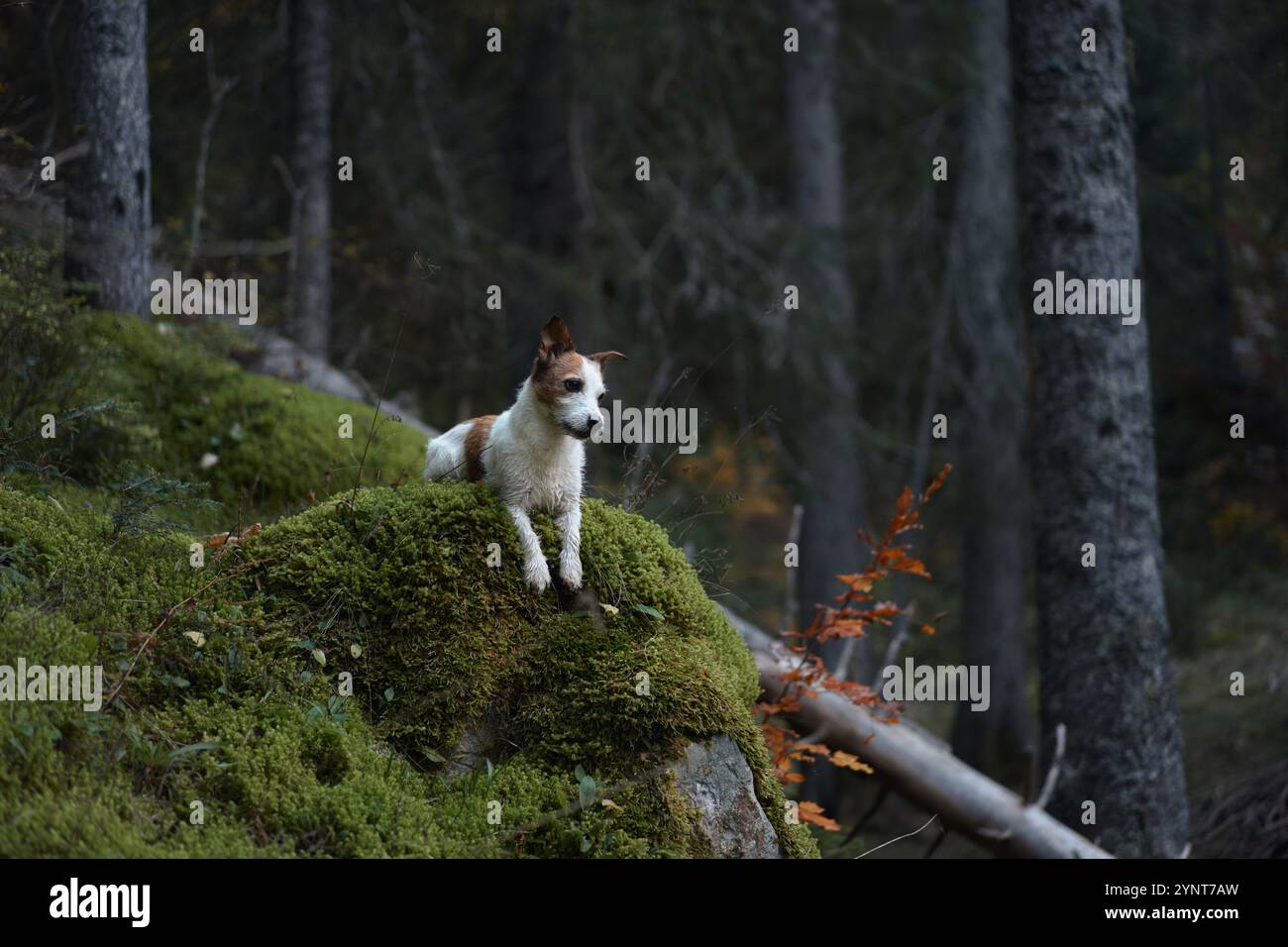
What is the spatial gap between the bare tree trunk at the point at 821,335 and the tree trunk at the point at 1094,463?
6.85m

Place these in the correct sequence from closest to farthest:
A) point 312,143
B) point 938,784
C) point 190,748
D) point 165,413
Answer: point 190,748, point 165,413, point 938,784, point 312,143

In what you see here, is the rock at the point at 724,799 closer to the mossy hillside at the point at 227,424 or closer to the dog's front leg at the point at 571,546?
the dog's front leg at the point at 571,546

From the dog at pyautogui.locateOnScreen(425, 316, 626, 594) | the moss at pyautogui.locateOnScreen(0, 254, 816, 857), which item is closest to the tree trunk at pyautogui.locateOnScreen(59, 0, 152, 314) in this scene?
the moss at pyautogui.locateOnScreen(0, 254, 816, 857)

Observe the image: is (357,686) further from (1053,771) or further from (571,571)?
(1053,771)

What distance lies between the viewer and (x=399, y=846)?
14.5 ft

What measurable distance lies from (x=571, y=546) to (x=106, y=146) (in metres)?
4.81

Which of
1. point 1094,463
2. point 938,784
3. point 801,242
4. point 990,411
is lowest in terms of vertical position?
point 938,784

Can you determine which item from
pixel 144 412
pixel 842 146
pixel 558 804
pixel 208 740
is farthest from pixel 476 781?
pixel 842 146

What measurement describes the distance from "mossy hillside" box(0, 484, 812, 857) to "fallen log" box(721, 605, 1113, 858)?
239 cm

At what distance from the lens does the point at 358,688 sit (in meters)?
5.08

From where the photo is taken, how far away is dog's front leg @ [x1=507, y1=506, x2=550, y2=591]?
5.30m

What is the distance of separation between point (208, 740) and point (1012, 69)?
7811 mm

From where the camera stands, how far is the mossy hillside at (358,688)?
172 inches

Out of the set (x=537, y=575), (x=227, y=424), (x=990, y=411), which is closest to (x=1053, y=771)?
(x=537, y=575)
